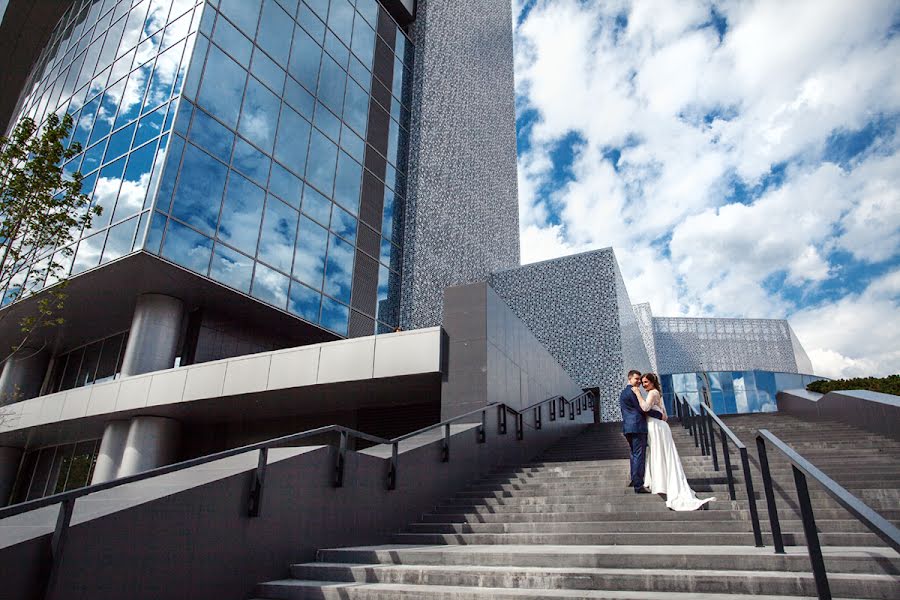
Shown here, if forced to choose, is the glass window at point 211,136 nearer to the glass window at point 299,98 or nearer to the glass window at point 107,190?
the glass window at point 107,190

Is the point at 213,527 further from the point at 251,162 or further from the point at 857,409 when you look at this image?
the point at 251,162

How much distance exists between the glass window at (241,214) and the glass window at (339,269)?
3.03 meters

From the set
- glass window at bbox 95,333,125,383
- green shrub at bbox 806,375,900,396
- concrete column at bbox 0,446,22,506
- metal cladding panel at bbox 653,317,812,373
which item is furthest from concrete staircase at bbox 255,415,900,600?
metal cladding panel at bbox 653,317,812,373

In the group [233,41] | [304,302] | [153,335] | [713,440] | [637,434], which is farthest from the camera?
[304,302]

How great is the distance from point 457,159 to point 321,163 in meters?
9.79

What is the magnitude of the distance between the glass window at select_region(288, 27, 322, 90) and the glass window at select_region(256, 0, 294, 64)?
302mm

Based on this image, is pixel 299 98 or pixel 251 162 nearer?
pixel 251 162

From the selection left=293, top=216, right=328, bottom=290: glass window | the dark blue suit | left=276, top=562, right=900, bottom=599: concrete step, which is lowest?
left=276, top=562, right=900, bottom=599: concrete step

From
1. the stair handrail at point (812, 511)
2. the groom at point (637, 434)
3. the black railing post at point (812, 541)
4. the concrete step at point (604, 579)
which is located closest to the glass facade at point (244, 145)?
the concrete step at point (604, 579)

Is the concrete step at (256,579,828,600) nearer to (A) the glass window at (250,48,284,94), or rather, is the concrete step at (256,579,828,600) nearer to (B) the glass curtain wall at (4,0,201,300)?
(B) the glass curtain wall at (4,0,201,300)

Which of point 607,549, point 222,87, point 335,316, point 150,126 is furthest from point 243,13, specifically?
point 607,549

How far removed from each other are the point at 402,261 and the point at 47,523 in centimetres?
1994

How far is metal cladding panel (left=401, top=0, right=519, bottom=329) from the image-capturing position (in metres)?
24.2

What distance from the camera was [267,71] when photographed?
18.4 metres
